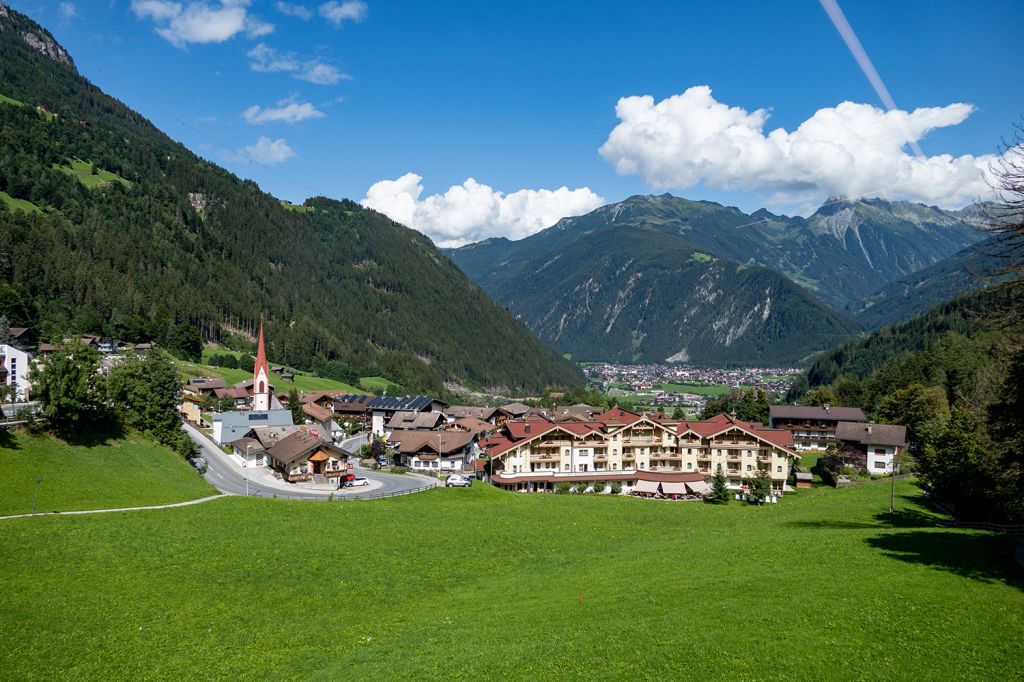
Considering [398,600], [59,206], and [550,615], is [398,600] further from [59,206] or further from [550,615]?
[59,206]

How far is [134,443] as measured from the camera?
50469 millimetres

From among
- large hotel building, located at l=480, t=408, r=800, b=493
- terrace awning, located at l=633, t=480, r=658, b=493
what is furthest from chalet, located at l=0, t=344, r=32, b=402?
terrace awning, located at l=633, t=480, r=658, b=493

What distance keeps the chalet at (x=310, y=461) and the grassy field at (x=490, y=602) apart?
31942 mm

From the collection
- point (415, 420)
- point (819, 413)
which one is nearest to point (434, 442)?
point (415, 420)

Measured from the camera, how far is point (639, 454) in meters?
77.1

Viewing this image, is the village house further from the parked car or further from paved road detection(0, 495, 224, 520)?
paved road detection(0, 495, 224, 520)

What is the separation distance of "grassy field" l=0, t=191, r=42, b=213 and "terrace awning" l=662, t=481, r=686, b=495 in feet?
526

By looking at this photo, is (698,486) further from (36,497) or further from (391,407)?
(391,407)

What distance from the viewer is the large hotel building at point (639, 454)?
7300 centimetres

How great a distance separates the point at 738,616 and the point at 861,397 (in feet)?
409

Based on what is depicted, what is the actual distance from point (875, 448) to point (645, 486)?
31121 mm

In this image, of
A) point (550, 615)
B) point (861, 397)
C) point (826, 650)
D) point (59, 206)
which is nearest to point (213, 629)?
point (550, 615)

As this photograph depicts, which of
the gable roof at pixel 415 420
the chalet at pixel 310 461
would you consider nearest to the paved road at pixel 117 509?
the chalet at pixel 310 461

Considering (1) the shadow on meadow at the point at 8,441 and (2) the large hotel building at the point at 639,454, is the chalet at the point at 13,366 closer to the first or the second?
(1) the shadow on meadow at the point at 8,441
